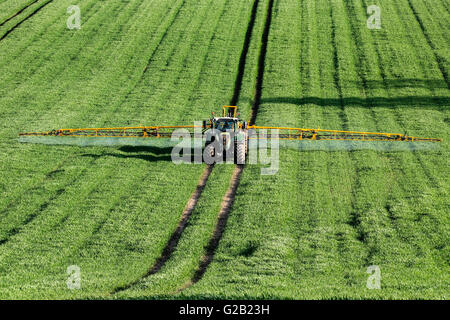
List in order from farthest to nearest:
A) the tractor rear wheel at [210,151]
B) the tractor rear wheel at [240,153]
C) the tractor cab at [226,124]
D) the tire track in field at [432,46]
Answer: the tire track in field at [432,46], the tractor rear wheel at [210,151], the tractor cab at [226,124], the tractor rear wheel at [240,153]

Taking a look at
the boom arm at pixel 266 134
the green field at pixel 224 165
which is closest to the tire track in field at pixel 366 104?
the green field at pixel 224 165

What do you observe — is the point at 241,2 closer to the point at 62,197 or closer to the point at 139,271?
the point at 62,197

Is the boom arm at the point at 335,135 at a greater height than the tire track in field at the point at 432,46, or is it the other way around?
the boom arm at the point at 335,135

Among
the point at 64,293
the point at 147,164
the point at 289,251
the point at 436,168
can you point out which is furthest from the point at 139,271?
the point at 436,168

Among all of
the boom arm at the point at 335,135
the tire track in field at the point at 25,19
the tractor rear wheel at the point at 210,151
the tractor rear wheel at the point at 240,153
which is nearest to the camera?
the tractor rear wheel at the point at 240,153

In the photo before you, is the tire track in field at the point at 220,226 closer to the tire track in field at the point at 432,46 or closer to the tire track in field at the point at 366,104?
the tire track in field at the point at 366,104

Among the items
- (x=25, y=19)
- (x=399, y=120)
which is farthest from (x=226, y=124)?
(x=25, y=19)

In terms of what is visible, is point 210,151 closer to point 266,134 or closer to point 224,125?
point 224,125
